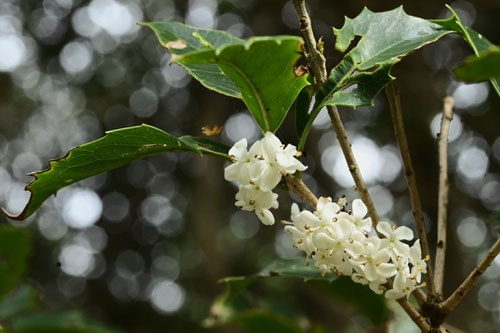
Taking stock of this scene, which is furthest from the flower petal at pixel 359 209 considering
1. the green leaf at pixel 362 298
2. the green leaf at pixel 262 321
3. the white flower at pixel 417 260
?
the green leaf at pixel 262 321

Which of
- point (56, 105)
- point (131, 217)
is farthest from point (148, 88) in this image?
point (131, 217)

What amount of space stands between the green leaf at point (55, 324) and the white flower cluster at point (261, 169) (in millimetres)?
1745

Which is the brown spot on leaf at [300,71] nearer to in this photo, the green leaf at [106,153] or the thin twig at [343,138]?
the thin twig at [343,138]

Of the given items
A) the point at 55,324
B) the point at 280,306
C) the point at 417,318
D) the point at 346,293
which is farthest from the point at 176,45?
the point at 55,324

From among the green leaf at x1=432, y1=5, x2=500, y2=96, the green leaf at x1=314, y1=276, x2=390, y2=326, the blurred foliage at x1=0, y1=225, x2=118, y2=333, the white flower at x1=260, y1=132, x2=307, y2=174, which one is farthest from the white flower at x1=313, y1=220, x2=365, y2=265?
the blurred foliage at x1=0, y1=225, x2=118, y2=333

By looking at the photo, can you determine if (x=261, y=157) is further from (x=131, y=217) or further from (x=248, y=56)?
(x=131, y=217)

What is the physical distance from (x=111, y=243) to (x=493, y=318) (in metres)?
5.51

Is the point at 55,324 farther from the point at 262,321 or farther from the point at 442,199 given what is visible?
the point at 442,199

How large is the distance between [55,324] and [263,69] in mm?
2049

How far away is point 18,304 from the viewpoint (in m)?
2.60

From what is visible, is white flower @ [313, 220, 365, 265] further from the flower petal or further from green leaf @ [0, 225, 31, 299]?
green leaf @ [0, 225, 31, 299]

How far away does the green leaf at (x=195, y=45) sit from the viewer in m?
0.95

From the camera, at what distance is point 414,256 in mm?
913

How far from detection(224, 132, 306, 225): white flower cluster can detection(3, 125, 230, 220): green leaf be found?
56 millimetres
